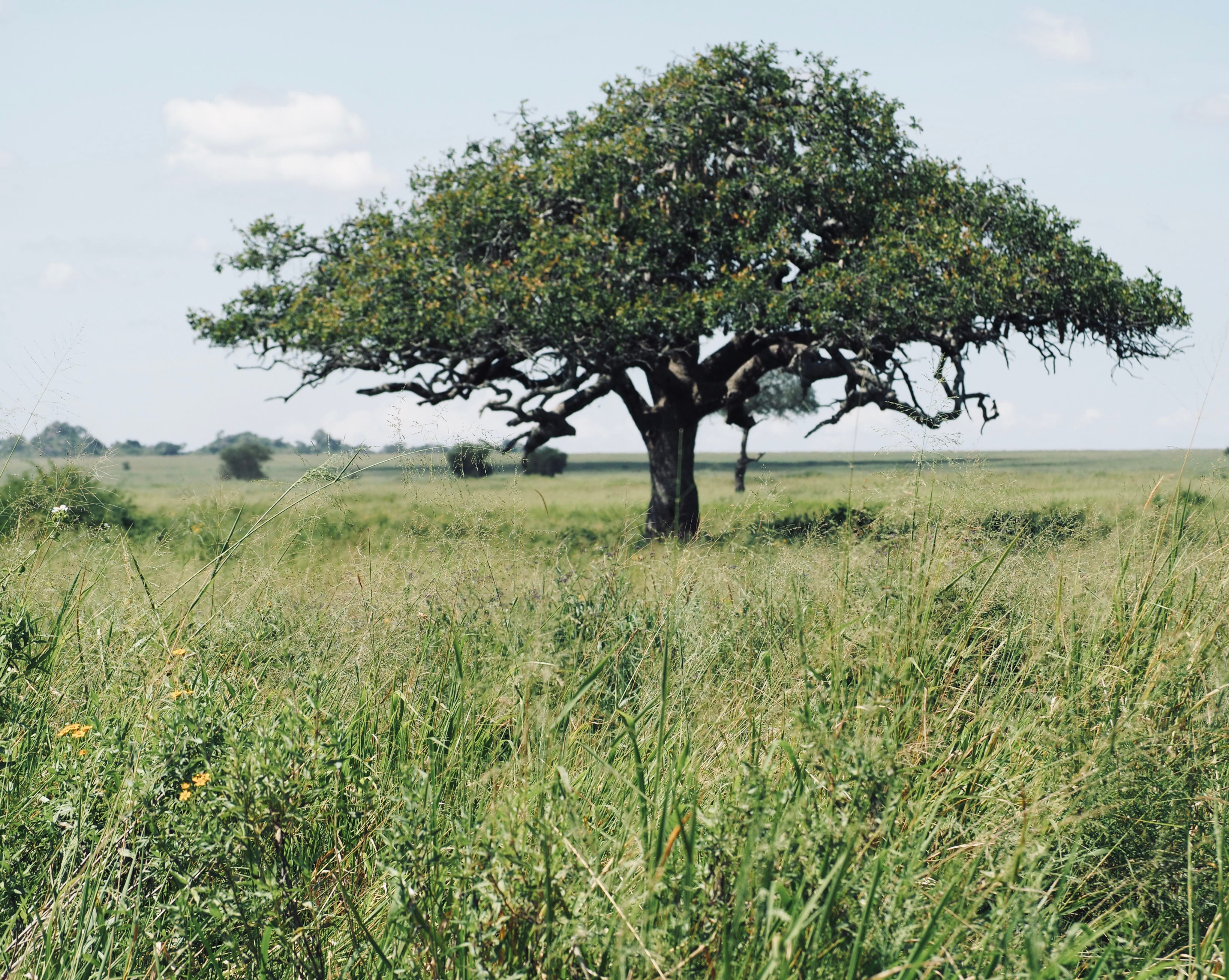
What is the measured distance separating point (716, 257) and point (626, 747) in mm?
12574

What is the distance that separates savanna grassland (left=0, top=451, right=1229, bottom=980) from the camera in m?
2.21

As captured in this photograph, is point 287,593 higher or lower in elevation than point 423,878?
higher

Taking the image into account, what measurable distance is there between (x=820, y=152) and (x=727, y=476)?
34.7 metres

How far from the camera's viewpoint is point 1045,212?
15094 mm

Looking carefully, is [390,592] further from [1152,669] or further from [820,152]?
[820,152]

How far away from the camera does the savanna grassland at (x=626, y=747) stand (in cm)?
221

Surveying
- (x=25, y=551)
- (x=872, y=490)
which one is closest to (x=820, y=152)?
(x=872, y=490)

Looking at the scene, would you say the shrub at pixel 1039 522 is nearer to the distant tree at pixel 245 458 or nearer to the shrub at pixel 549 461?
the shrub at pixel 549 461

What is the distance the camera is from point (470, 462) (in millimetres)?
4246

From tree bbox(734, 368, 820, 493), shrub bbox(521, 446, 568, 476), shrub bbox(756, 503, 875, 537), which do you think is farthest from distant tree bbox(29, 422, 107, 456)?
shrub bbox(521, 446, 568, 476)

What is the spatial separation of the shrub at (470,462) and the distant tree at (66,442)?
6.81 feet

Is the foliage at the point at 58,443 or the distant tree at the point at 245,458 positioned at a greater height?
the distant tree at the point at 245,458

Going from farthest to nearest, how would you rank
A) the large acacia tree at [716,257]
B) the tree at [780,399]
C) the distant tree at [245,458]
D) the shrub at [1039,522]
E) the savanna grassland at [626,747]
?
the distant tree at [245,458], the tree at [780,399], the large acacia tree at [716,257], the shrub at [1039,522], the savanna grassland at [626,747]

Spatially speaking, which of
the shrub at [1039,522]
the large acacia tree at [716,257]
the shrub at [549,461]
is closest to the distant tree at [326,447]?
the shrub at [1039,522]
